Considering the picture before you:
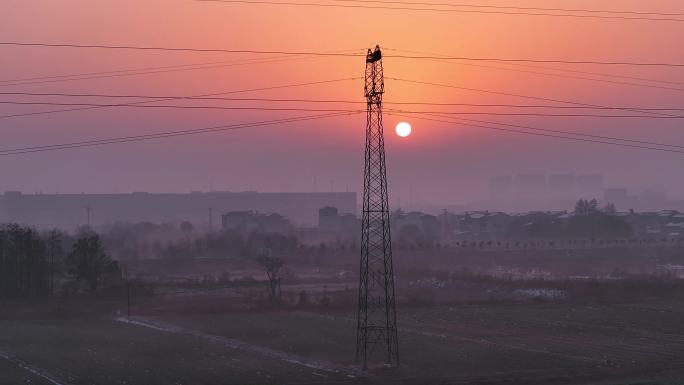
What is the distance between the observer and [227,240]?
64.9m

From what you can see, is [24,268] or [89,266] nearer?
[89,266]

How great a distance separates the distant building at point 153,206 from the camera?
462 feet

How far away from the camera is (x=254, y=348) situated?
20.6 m

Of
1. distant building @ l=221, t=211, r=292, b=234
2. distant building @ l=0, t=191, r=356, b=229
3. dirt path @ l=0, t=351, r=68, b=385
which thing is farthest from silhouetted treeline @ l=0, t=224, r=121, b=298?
distant building @ l=0, t=191, r=356, b=229

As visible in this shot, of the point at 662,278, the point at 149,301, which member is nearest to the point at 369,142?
the point at 149,301

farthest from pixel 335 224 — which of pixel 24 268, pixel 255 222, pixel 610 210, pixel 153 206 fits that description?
pixel 153 206

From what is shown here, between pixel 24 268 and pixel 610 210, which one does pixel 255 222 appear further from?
pixel 24 268

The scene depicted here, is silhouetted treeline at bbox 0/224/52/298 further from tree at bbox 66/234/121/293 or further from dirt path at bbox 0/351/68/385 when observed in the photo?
A: dirt path at bbox 0/351/68/385

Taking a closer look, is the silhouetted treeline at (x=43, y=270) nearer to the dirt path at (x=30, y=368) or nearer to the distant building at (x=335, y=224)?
the dirt path at (x=30, y=368)

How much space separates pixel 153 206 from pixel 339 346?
129855mm

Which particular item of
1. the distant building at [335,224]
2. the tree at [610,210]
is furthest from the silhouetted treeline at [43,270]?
the tree at [610,210]

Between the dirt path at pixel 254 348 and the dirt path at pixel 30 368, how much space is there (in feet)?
15.3

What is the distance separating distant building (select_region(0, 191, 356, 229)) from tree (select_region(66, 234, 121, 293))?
105 metres

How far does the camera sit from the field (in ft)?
54.9
